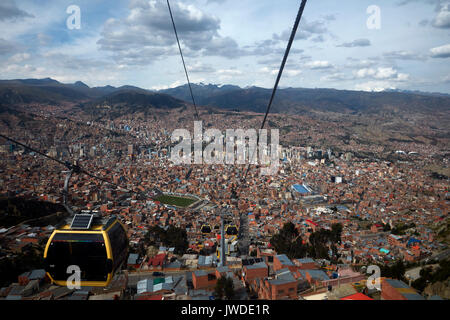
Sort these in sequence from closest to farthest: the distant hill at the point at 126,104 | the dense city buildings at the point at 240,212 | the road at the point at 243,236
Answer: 1. the dense city buildings at the point at 240,212
2. the road at the point at 243,236
3. the distant hill at the point at 126,104

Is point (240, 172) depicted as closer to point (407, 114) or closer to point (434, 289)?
point (434, 289)

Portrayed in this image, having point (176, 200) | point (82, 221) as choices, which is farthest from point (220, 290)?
point (176, 200)

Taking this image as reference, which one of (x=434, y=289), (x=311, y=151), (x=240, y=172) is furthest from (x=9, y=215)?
(x=311, y=151)

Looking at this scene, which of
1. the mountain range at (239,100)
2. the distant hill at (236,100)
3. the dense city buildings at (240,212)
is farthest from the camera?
the mountain range at (239,100)

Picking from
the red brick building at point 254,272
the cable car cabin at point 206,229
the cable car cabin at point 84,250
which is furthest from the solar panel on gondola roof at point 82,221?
the cable car cabin at point 206,229

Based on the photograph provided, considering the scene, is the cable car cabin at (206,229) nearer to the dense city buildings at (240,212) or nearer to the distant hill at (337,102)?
the dense city buildings at (240,212)

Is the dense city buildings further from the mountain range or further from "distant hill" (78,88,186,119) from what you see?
the mountain range
